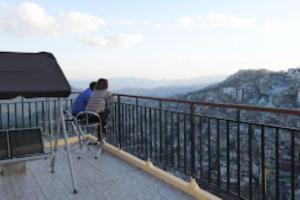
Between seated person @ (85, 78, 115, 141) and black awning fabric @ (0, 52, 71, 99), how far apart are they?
165 centimetres

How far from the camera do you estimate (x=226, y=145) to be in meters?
3.53

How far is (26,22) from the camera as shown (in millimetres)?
9438

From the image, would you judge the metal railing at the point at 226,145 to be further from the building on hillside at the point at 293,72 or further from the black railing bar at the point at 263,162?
the building on hillside at the point at 293,72

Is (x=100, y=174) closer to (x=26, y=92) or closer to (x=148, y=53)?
(x=26, y=92)

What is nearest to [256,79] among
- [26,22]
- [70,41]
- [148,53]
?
[148,53]

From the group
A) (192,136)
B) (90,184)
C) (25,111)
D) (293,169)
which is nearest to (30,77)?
(90,184)

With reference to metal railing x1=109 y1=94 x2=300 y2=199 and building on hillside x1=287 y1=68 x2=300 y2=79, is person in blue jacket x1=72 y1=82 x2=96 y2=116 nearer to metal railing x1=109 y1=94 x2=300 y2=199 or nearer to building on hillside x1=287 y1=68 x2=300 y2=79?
metal railing x1=109 y1=94 x2=300 y2=199

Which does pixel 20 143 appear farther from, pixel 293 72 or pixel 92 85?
pixel 293 72

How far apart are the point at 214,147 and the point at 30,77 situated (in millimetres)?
2020

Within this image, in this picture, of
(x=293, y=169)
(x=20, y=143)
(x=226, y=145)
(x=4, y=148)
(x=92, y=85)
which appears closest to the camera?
(x=293, y=169)

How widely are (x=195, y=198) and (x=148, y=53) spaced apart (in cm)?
1202

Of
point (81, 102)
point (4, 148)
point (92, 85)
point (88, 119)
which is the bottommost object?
point (4, 148)

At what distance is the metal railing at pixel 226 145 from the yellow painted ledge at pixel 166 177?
10cm

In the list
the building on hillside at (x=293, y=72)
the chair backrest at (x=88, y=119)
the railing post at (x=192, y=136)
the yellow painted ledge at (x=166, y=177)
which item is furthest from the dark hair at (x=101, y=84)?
the building on hillside at (x=293, y=72)
